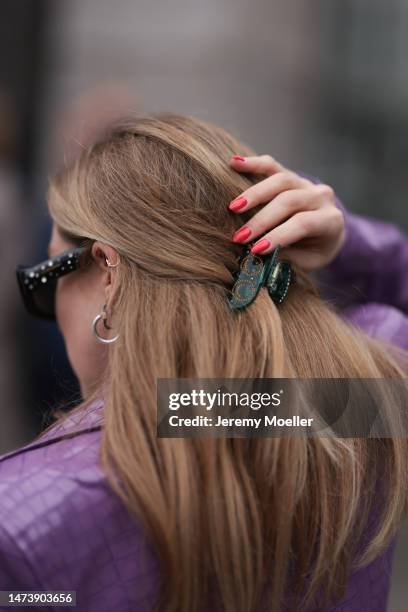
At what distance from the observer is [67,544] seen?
45.4 inches

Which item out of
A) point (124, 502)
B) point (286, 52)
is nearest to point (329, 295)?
point (124, 502)

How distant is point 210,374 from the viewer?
126 centimetres

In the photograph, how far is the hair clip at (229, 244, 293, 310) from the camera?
1.35m

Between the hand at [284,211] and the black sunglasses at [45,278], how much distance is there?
36 cm

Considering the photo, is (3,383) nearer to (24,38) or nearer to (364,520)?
(364,520)

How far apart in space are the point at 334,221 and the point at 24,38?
5605mm

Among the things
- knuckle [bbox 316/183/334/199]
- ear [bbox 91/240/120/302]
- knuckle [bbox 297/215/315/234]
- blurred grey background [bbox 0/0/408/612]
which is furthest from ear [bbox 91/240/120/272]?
blurred grey background [bbox 0/0/408/612]

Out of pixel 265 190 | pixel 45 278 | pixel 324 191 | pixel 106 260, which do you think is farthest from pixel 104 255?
pixel 324 191

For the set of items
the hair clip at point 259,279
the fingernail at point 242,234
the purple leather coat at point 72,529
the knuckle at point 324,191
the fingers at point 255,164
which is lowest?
the purple leather coat at point 72,529

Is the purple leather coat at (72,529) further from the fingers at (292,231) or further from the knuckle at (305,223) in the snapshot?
the knuckle at (305,223)

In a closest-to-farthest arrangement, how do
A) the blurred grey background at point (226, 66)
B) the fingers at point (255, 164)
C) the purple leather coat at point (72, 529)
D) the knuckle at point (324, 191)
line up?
the purple leather coat at point (72, 529), the fingers at point (255, 164), the knuckle at point (324, 191), the blurred grey background at point (226, 66)

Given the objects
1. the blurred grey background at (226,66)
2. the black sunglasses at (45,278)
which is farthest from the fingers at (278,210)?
the blurred grey background at (226,66)

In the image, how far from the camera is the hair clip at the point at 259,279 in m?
1.35

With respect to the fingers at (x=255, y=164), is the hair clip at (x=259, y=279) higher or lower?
lower
